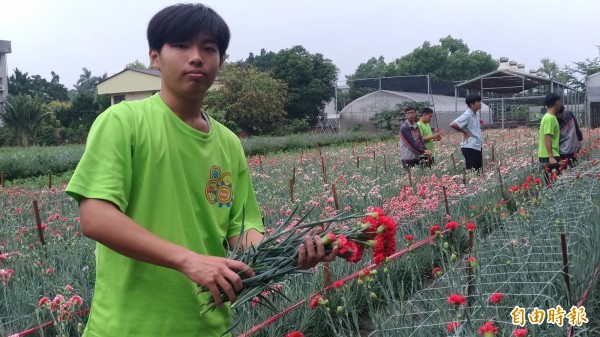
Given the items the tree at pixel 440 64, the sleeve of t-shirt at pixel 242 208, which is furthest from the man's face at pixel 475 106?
the tree at pixel 440 64

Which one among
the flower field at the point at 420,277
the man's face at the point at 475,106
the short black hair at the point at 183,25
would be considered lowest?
the flower field at the point at 420,277

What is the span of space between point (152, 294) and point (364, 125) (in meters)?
31.2

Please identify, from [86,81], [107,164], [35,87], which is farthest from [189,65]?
[86,81]

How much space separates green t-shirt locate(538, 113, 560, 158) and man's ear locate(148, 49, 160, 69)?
20.1 feet

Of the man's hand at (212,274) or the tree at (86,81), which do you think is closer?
the man's hand at (212,274)

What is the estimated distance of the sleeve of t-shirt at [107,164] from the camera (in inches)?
56.2

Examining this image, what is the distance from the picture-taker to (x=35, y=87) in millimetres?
55812

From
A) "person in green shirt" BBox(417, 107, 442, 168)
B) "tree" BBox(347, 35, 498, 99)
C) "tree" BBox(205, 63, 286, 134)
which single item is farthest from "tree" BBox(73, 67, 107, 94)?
"person in green shirt" BBox(417, 107, 442, 168)

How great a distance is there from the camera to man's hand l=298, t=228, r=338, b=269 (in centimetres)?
160

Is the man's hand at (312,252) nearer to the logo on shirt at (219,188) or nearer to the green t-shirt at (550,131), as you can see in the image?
the logo on shirt at (219,188)

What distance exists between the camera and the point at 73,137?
3562cm

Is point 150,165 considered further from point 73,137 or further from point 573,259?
point 73,137

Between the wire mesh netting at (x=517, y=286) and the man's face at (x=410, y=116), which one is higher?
the man's face at (x=410, y=116)

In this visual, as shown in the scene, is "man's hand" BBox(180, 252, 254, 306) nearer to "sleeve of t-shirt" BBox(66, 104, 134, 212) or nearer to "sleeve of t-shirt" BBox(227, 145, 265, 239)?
"sleeve of t-shirt" BBox(66, 104, 134, 212)
